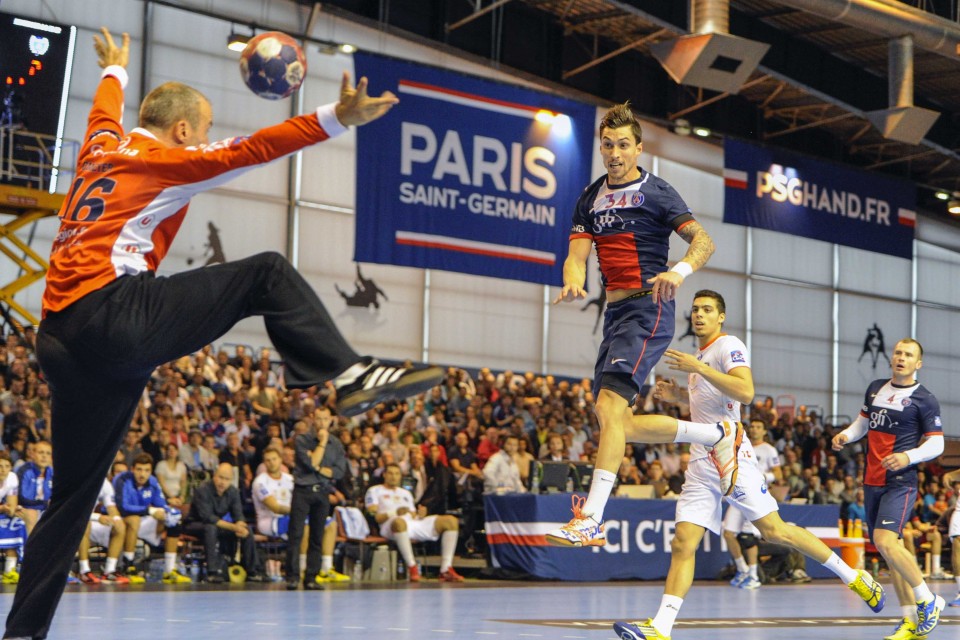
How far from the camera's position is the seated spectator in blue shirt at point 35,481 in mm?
13781

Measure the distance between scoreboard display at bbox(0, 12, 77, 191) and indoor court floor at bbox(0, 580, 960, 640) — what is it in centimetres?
1188

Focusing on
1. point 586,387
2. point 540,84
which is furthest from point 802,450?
point 540,84

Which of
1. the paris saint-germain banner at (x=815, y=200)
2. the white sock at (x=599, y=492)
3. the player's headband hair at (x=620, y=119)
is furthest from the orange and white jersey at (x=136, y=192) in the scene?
the paris saint-germain banner at (x=815, y=200)

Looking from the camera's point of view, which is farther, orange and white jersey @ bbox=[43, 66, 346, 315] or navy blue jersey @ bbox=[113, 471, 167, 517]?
navy blue jersey @ bbox=[113, 471, 167, 517]

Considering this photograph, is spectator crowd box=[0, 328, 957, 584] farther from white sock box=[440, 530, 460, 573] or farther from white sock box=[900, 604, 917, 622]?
white sock box=[900, 604, 917, 622]

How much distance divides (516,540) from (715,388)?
8726mm

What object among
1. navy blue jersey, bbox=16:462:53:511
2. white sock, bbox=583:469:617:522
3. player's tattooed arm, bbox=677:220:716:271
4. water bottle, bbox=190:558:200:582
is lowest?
water bottle, bbox=190:558:200:582

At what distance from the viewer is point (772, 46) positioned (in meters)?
27.5

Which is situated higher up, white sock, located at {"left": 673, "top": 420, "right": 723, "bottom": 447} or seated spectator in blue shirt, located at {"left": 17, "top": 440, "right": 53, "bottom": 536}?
white sock, located at {"left": 673, "top": 420, "right": 723, "bottom": 447}

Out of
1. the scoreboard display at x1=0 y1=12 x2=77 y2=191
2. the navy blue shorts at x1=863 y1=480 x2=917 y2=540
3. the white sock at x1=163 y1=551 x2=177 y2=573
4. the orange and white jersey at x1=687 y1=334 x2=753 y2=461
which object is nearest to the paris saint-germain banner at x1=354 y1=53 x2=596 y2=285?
the white sock at x1=163 y1=551 x2=177 y2=573

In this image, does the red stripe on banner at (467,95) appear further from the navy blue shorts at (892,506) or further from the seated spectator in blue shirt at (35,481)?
the navy blue shorts at (892,506)

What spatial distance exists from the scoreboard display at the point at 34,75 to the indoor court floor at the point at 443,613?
11.9 meters

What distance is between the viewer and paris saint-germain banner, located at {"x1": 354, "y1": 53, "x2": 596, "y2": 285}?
1838 cm

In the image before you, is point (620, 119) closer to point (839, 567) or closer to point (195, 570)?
point (839, 567)
